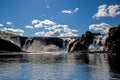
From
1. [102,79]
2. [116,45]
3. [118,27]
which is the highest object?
[118,27]

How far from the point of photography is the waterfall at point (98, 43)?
18124 cm

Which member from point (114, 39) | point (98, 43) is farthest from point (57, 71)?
point (98, 43)

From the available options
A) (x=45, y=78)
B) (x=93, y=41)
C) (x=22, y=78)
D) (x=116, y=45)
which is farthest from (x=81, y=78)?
(x=93, y=41)

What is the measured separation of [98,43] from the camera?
187 metres

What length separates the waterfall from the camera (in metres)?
181

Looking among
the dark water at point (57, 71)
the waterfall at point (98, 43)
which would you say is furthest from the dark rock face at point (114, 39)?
the dark water at point (57, 71)

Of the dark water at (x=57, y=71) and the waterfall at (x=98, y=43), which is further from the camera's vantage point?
the waterfall at (x=98, y=43)

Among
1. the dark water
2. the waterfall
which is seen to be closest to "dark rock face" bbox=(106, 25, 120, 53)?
the waterfall

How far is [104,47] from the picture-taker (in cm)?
17525

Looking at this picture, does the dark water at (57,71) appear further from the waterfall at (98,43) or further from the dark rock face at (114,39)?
the waterfall at (98,43)

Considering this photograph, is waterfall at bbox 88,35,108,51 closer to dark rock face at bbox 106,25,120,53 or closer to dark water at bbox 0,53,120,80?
dark rock face at bbox 106,25,120,53

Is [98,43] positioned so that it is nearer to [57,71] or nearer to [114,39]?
[114,39]

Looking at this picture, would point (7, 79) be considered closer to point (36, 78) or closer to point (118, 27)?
point (36, 78)

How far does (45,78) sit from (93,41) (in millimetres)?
151651
